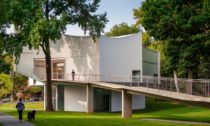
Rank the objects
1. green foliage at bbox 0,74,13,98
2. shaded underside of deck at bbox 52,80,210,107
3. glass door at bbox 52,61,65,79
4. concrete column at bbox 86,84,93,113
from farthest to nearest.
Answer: green foliage at bbox 0,74,13,98, glass door at bbox 52,61,65,79, concrete column at bbox 86,84,93,113, shaded underside of deck at bbox 52,80,210,107

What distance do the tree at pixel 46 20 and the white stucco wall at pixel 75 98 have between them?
6280mm

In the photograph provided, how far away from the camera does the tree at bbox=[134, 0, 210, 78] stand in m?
34.5

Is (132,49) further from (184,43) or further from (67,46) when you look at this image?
(184,43)

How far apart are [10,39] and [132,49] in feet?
55.1

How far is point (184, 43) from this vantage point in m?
36.5

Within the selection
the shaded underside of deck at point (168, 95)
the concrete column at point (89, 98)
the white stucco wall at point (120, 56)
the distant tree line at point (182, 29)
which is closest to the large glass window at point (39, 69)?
the concrete column at point (89, 98)

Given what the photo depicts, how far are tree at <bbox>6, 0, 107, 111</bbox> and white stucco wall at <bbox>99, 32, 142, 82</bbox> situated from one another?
499cm

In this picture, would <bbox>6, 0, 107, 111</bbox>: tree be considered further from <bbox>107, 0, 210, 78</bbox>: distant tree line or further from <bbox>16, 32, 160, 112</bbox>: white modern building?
<bbox>107, 0, 210, 78</bbox>: distant tree line

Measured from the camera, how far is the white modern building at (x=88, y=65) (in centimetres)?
5275

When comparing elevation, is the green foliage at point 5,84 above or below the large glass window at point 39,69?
below

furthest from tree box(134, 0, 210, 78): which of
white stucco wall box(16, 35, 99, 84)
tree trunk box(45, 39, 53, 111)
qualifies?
white stucco wall box(16, 35, 99, 84)

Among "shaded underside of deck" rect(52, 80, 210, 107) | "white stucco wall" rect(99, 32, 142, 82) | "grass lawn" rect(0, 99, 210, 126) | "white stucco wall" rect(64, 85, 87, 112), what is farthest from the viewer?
"white stucco wall" rect(64, 85, 87, 112)

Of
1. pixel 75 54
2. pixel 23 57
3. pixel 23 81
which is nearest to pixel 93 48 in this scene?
pixel 75 54

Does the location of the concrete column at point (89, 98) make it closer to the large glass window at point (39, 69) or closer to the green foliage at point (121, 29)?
the large glass window at point (39, 69)
